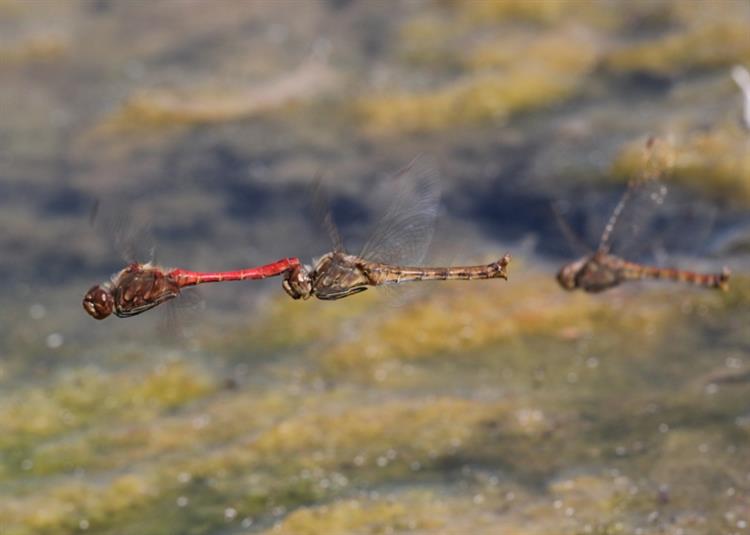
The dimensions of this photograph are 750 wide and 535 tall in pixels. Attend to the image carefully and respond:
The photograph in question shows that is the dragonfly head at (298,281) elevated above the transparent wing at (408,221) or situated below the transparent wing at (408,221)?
below

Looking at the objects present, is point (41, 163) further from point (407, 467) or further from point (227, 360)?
point (407, 467)

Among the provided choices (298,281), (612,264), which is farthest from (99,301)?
(612,264)

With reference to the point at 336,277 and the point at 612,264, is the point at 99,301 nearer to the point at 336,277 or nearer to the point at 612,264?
the point at 336,277

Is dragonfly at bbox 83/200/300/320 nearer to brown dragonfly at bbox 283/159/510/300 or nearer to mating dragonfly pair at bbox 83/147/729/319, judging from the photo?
mating dragonfly pair at bbox 83/147/729/319

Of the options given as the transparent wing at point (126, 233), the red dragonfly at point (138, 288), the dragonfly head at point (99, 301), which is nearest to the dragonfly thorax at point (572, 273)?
the red dragonfly at point (138, 288)

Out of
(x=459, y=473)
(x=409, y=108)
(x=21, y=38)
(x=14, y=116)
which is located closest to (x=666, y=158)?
(x=459, y=473)

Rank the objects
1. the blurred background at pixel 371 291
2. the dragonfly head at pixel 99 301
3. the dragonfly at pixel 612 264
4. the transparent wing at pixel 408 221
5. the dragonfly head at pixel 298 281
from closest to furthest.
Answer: the dragonfly head at pixel 99 301, the dragonfly head at pixel 298 281, the transparent wing at pixel 408 221, the blurred background at pixel 371 291, the dragonfly at pixel 612 264

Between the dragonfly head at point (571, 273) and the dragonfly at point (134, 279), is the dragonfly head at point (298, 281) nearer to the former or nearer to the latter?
the dragonfly at point (134, 279)
